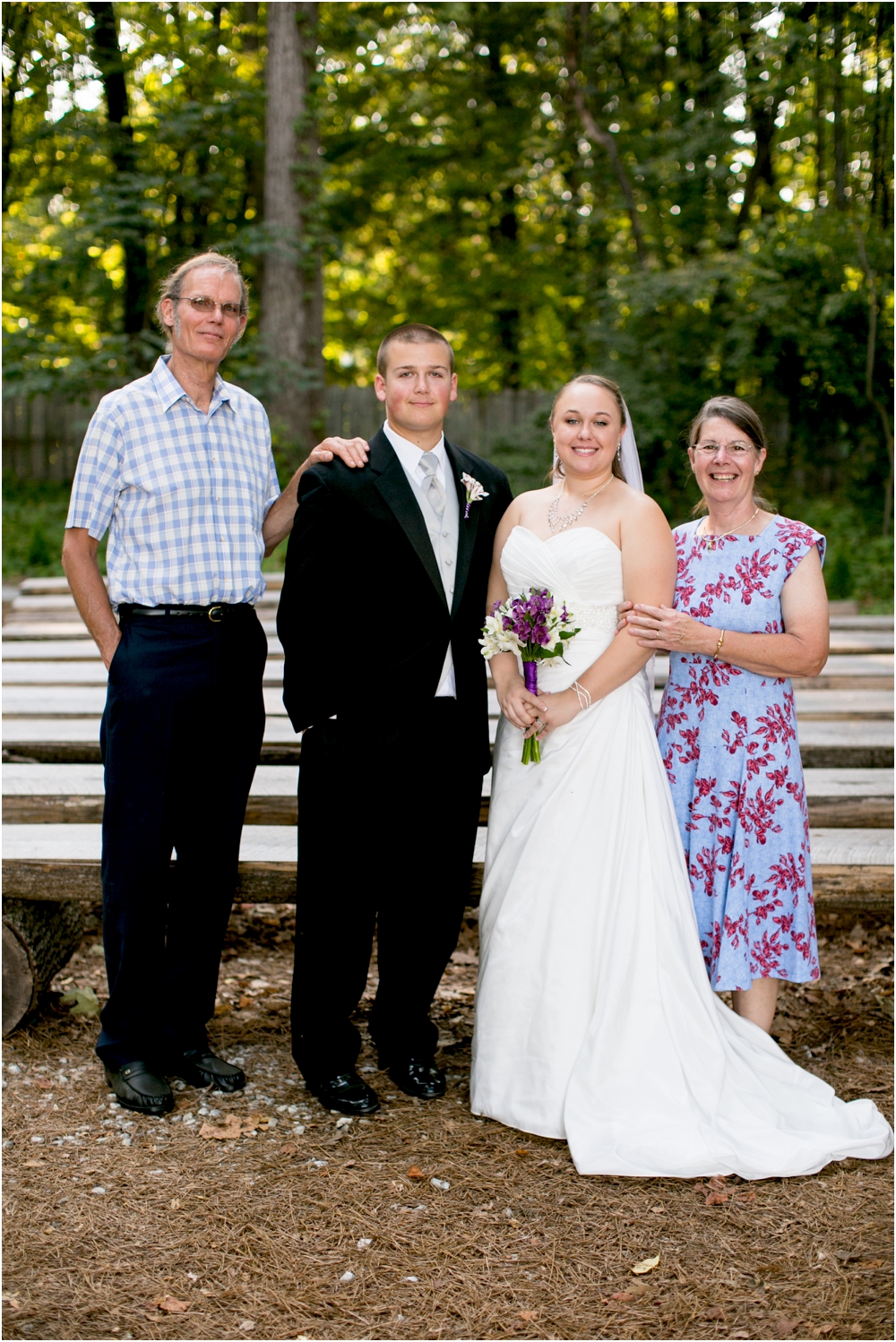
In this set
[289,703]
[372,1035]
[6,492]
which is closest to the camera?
[289,703]

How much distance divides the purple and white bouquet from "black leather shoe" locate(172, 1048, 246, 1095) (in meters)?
1.77

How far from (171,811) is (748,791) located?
196cm

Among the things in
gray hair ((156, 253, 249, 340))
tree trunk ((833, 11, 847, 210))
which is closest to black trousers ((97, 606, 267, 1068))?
gray hair ((156, 253, 249, 340))

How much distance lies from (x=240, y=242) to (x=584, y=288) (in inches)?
197

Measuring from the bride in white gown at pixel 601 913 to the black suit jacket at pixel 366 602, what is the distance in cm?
28

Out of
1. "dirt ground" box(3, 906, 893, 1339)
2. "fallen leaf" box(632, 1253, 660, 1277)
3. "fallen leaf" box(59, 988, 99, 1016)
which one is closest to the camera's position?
"dirt ground" box(3, 906, 893, 1339)

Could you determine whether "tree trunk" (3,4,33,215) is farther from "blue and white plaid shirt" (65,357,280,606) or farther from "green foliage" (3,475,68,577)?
"blue and white plaid shirt" (65,357,280,606)

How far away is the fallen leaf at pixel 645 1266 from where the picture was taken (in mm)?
2963

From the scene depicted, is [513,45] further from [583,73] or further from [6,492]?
[6,492]

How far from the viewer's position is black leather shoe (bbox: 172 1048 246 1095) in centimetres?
399

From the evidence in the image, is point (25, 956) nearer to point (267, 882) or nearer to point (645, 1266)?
point (267, 882)

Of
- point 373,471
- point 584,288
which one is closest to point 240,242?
point 584,288

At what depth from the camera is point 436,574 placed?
3.73 metres

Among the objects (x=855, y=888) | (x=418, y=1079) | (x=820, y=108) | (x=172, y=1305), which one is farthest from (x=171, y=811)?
(x=820, y=108)
